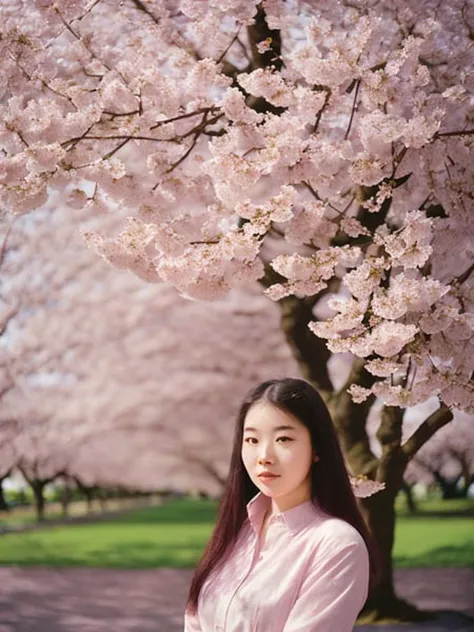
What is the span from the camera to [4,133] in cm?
240

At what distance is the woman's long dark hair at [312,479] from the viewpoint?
1.29 metres

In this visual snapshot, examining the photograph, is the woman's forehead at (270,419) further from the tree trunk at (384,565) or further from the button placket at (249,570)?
the tree trunk at (384,565)

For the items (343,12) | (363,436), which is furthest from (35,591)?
(343,12)

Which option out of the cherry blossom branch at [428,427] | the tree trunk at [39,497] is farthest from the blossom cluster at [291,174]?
the tree trunk at [39,497]

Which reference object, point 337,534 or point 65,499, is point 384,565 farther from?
point 337,534

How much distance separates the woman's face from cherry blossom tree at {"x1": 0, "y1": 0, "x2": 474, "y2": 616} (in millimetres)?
941

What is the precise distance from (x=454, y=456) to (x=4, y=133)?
3.54 meters

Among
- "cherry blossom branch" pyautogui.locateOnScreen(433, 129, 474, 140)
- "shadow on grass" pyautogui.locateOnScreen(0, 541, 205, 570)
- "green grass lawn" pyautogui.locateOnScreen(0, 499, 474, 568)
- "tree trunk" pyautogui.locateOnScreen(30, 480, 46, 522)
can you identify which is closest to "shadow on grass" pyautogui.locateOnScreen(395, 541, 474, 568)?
"green grass lawn" pyautogui.locateOnScreen(0, 499, 474, 568)

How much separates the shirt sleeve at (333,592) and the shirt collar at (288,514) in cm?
10

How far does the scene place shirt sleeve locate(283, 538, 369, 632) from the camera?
3.71ft

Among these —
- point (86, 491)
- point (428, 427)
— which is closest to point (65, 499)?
point (86, 491)

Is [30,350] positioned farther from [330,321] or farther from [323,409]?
[323,409]

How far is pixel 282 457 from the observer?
1305 millimetres

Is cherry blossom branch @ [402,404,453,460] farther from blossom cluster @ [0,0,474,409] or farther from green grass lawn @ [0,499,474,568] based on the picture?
green grass lawn @ [0,499,474,568]
